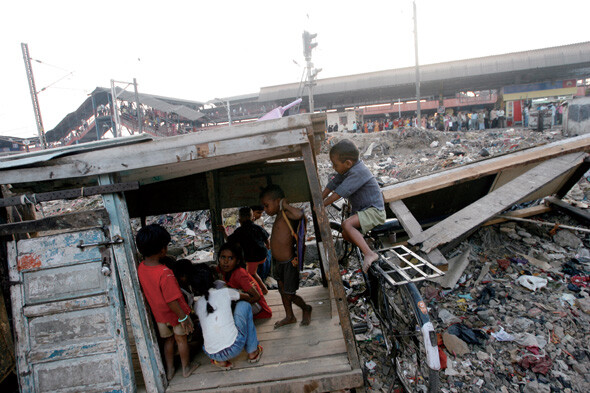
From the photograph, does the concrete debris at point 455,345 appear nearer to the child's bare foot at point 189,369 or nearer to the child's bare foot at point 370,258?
the child's bare foot at point 370,258

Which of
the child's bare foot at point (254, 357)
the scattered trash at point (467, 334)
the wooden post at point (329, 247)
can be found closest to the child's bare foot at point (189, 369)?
the child's bare foot at point (254, 357)

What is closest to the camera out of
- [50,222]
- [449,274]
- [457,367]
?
[50,222]

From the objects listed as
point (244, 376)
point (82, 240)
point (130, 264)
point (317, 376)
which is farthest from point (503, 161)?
point (82, 240)

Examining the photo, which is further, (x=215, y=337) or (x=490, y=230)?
(x=490, y=230)

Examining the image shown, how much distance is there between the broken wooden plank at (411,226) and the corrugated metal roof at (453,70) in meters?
24.1

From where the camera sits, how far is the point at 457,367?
2908mm

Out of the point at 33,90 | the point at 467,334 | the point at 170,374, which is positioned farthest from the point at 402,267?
the point at 33,90

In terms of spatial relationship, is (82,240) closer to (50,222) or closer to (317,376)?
(50,222)

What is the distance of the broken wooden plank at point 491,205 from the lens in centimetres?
275

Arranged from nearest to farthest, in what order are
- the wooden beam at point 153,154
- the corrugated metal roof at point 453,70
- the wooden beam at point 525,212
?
1. the wooden beam at point 153,154
2. the wooden beam at point 525,212
3. the corrugated metal roof at point 453,70

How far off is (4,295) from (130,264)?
1.37m

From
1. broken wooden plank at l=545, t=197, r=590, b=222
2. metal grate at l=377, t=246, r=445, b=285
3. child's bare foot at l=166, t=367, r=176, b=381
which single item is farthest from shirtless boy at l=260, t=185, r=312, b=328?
broken wooden plank at l=545, t=197, r=590, b=222

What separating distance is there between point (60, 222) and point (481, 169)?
409 centimetres

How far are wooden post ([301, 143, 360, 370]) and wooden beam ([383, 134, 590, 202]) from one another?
1237 mm
